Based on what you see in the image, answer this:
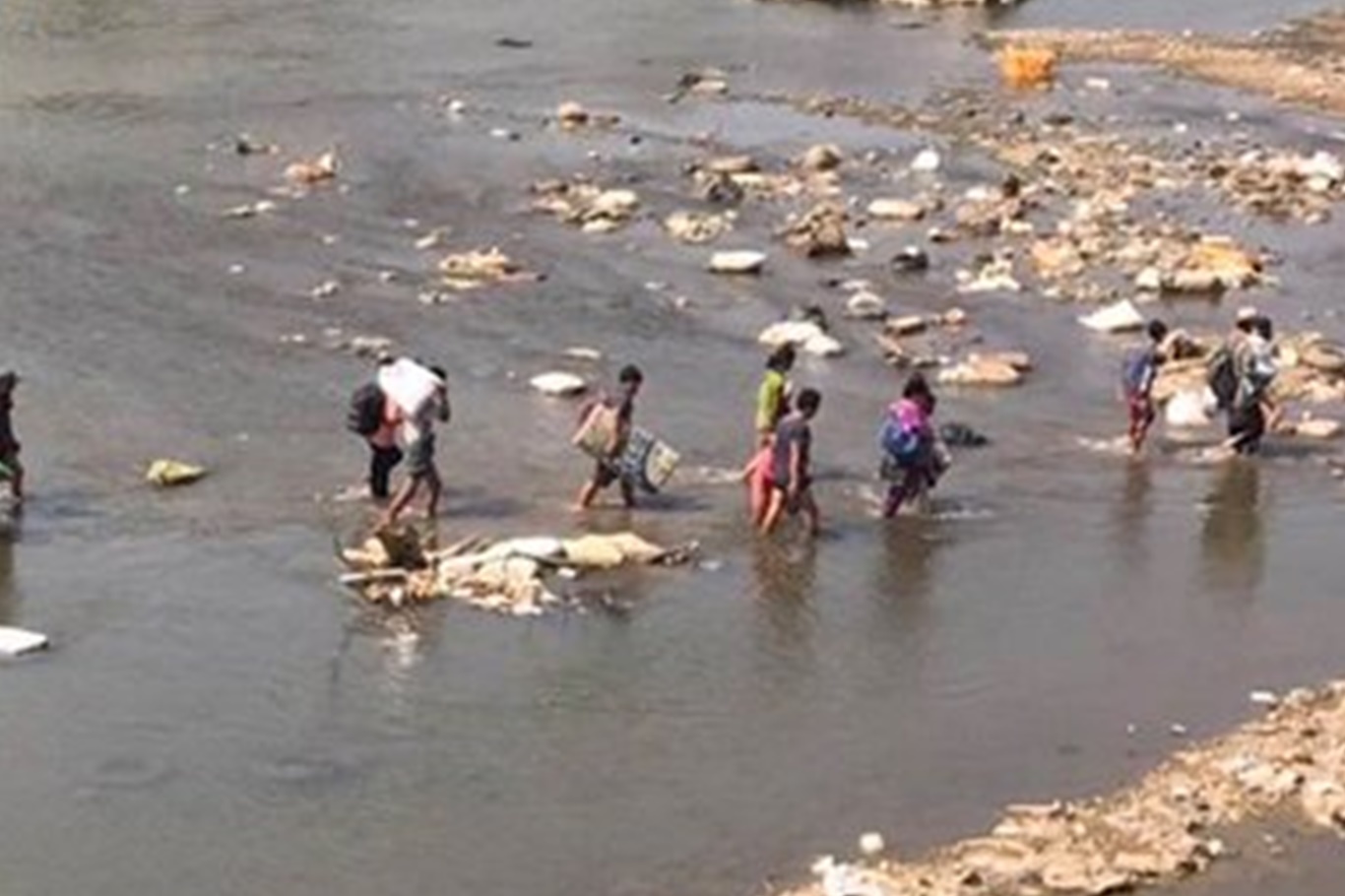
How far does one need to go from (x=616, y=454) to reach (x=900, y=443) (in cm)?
234

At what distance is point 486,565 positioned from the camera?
18422 millimetres

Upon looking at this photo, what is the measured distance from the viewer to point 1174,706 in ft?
53.2

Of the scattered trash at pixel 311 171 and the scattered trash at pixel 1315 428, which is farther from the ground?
the scattered trash at pixel 311 171

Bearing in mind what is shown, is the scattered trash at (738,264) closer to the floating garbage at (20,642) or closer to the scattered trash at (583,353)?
the scattered trash at (583,353)

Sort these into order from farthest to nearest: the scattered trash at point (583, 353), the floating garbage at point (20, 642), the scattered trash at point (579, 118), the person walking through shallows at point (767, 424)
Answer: the scattered trash at point (579, 118), the scattered trash at point (583, 353), the person walking through shallows at point (767, 424), the floating garbage at point (20, 642)

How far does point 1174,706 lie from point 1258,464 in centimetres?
677

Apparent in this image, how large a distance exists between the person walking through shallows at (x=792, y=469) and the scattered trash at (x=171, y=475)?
5150 mm

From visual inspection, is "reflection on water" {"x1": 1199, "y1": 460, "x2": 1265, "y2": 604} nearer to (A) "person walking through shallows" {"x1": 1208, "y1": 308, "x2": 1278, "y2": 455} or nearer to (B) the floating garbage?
(A) "person walking through shallows" {"x1": 1208, "y1": 308, "x2": 1278, "y2": 455}

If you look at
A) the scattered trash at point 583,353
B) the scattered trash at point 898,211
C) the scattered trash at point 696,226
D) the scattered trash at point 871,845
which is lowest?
the scattered trash at point 583,353

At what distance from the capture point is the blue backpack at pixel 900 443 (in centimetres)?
2006

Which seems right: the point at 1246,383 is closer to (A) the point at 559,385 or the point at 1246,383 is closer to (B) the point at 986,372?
(B) the point at 986,372

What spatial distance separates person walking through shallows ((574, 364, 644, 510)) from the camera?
67.1 ft

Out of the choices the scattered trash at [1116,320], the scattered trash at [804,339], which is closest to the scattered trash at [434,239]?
the scattered trash at [804,339]

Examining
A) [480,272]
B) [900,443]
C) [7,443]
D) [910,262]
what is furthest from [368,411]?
[910,262]
